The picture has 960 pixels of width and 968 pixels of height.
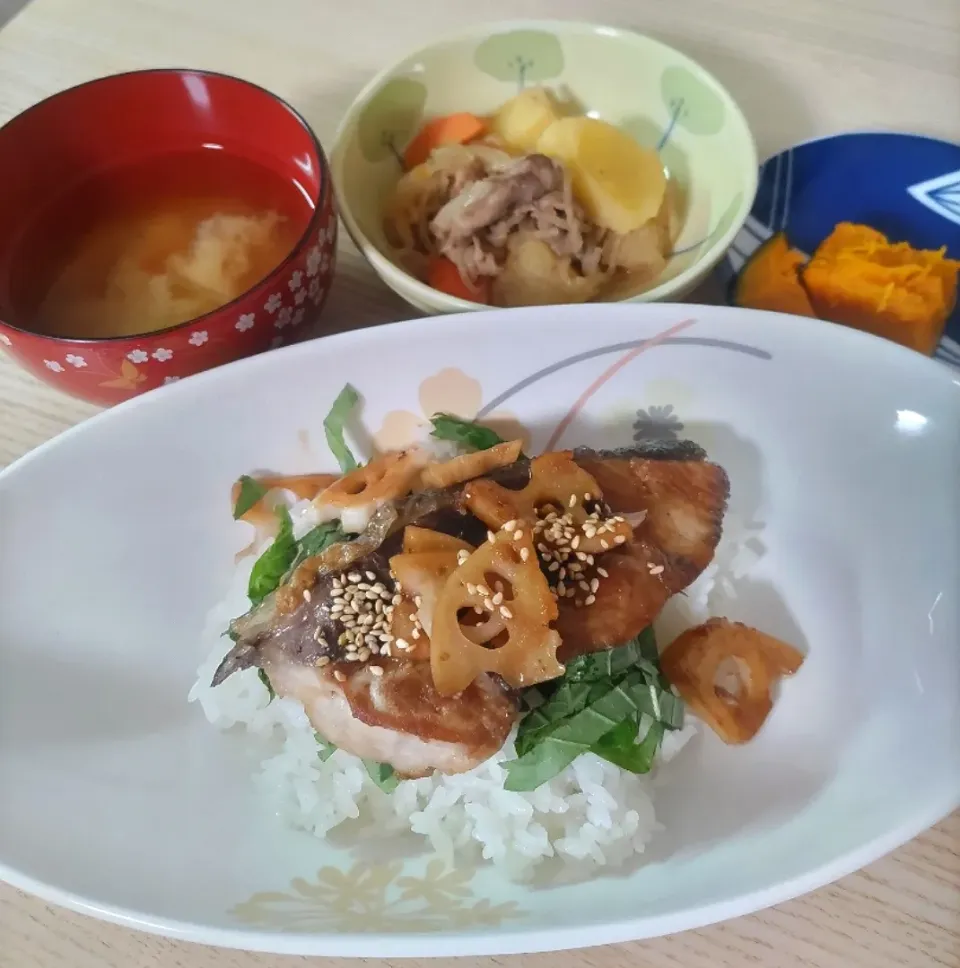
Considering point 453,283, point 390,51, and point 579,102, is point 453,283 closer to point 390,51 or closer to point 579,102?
point 579,102

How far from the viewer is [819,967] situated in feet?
3.74

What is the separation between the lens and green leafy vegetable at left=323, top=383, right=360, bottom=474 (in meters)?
1.43

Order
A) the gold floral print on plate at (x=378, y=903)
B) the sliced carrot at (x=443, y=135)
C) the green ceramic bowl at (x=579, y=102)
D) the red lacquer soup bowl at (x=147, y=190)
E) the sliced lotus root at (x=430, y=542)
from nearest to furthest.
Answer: the gold floral print on plate at (x=378, y=903), the sliced lotus root at (x=430, y=542), the red lacquer soup bowl at (x=147, y=190), the green ceramic bowl at (x=579, y=102), the sliced carrot at (x=443, y=135)

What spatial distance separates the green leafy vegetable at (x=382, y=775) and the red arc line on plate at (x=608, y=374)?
595mm

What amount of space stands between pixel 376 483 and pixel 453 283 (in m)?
0.42

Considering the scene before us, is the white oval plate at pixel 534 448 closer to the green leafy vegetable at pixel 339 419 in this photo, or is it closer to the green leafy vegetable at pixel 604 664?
the green leafy vegetable at pixel 339 419

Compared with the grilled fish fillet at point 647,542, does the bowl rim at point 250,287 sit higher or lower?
higher

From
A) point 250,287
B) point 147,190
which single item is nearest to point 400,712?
point 250,287

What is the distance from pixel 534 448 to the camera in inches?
59.2

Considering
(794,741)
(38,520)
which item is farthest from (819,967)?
(38,520)

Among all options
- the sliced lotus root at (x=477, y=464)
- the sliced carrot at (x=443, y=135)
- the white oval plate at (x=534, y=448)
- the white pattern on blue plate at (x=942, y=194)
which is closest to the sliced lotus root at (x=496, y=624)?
the sliced lotus root at (x=477, y=464)

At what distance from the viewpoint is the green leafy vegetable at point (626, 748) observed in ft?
4.19

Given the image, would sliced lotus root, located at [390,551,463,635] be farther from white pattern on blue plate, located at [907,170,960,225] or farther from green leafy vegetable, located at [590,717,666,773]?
white pattern on blue plate, located at [907,170,960,225]

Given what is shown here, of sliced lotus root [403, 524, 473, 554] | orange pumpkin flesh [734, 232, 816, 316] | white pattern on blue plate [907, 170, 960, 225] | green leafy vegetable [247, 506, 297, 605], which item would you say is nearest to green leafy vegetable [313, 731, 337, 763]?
green leafy vegetable [247, 506, 297, 605]
